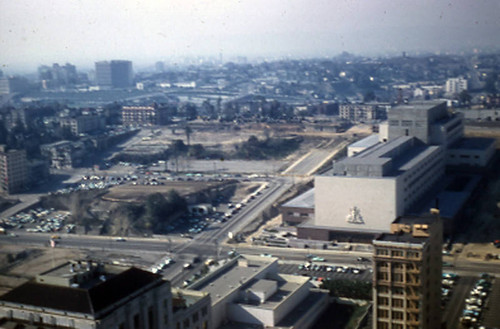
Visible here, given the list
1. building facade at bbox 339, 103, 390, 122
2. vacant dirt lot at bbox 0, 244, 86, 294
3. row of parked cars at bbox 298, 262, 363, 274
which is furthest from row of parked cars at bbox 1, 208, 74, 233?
building facade at bbox 339, 103, 390, 122

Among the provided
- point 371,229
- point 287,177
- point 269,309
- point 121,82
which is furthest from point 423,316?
point 121,82

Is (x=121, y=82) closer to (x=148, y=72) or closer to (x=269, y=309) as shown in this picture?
(x=148, y=72)

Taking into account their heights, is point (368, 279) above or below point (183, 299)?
below

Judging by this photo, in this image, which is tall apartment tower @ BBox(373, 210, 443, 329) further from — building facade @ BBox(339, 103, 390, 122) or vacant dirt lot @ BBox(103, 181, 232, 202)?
building facade @ BBox(339, 103, 390, 122)

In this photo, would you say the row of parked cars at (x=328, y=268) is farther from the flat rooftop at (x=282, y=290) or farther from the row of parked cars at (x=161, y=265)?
the row of parked cars at (x=161, y=265)

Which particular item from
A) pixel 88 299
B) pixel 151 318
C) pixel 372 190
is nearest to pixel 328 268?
pixel 372 190

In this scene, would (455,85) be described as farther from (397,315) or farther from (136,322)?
(136,322)

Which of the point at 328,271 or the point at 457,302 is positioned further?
the point at 328,271
